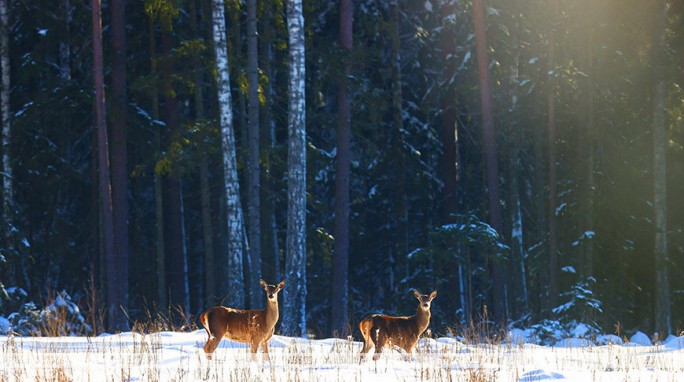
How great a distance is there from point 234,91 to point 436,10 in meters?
7.46

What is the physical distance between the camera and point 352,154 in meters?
36.1

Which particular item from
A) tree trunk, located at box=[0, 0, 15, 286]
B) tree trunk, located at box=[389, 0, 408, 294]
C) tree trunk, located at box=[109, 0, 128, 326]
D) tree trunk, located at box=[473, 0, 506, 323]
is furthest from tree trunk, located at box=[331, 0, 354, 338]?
tree trunk, located at box=[0, 0, 15, 286]

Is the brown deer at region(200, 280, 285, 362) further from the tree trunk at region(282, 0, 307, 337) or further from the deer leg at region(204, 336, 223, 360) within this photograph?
the tree trunk at region(282, 0, 307, 337)

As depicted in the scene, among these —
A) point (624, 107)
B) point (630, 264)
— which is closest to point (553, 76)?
point (624, 107)

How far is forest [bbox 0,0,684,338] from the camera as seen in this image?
25953 mm

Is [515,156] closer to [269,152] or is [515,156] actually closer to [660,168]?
[660,168]

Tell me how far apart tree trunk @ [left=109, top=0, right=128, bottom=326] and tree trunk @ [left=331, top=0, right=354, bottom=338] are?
5.63 m

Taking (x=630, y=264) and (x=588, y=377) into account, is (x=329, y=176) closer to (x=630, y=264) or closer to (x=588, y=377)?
(x=630, y=264)

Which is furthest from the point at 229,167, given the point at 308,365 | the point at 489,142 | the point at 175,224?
the point at 308,365

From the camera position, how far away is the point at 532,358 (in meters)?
13.2

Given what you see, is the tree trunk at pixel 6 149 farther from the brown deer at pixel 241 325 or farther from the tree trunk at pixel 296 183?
the brown deer at pixel 241 325

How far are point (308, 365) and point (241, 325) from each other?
4.47ft

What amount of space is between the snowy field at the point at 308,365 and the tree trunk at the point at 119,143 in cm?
1219

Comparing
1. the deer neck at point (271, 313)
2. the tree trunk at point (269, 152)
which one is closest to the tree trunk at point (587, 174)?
the tree trunk at point (269, 152)
